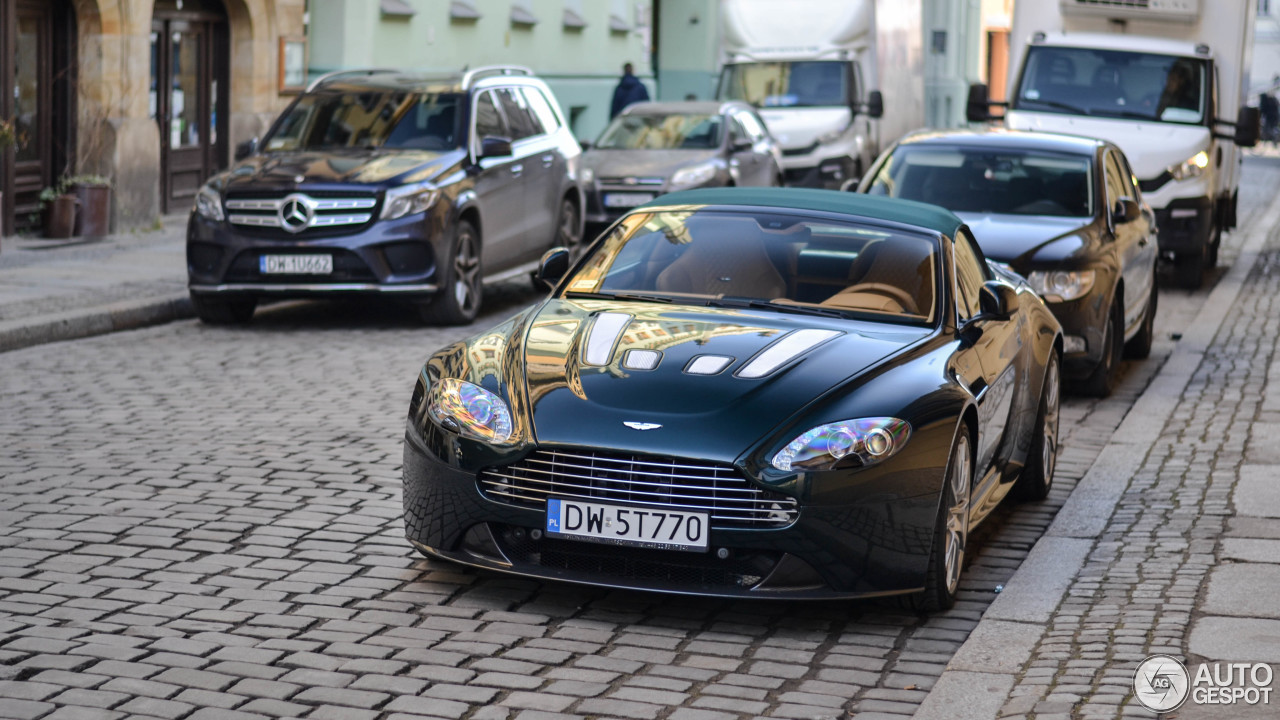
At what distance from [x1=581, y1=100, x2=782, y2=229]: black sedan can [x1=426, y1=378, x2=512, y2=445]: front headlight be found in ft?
38.6

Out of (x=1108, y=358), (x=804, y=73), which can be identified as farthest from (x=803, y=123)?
(x=1108, y=358)

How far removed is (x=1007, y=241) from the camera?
1099cm

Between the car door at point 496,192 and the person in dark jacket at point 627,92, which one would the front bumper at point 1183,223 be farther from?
the person in dark jacket at point 627,92

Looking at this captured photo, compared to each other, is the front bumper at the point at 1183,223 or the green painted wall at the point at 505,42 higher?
the green painted wall at the point at 505,42

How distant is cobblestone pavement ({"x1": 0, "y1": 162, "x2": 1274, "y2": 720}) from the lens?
4965 mm

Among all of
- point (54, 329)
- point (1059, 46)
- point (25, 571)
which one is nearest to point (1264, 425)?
point (25, 571)

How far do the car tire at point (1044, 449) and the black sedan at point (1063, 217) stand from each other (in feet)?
8.43

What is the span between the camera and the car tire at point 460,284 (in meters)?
13.4

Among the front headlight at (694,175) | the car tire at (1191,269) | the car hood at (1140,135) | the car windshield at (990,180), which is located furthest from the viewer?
the front headlight at (694,175)

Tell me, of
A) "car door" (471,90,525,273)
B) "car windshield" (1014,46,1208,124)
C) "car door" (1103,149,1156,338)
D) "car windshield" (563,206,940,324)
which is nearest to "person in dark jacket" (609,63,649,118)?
"car windshield" (1014,46,1208,124)

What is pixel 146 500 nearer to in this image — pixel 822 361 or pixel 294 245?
pixel 822 361

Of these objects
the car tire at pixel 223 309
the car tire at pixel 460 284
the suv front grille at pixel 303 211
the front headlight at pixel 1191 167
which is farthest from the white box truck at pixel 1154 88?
the car tire at pixel 223 309

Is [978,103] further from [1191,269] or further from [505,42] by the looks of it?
[505,42]

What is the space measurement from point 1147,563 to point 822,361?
1552 millimetres
